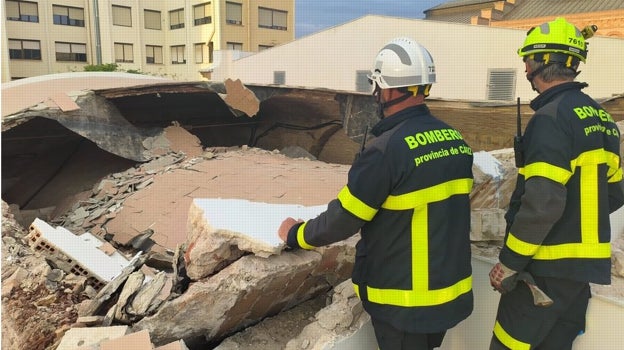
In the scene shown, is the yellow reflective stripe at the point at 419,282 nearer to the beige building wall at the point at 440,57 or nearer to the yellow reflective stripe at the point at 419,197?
the yellow reflective stripe at the point at 419,197

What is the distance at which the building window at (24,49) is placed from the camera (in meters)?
25.0

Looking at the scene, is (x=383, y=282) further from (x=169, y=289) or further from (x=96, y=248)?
(x=96, y=248)

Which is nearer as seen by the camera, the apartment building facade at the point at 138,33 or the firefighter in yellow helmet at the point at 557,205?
the firefighter in yellow helmet at the point at 557,205

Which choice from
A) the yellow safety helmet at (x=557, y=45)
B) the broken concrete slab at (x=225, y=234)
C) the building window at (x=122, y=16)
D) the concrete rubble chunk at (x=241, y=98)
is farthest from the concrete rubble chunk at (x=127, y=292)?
the building window at (x=122, y=16)

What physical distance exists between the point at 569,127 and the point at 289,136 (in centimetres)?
707

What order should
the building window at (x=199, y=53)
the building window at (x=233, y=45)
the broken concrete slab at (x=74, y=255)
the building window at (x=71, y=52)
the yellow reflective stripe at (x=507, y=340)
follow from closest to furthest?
the yellow reflective stripe at (x=507, y=340), the broken concrete slab at (x=74, y=255), the building window at (x=71, y=52), the building window at (x=233, y=45), the building window at (x=199, y=53)

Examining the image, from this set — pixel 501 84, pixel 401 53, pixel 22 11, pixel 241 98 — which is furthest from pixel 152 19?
pixel 401 53

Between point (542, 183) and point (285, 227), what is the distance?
112cm

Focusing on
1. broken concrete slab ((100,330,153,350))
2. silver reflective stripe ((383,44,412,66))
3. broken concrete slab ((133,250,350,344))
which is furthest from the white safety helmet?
broken concrete slab ((100,330,153,350))

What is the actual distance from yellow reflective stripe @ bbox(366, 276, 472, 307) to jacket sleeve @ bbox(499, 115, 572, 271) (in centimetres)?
35

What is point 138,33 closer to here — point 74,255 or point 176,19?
point 176,19

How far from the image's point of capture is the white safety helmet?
196 centimetres

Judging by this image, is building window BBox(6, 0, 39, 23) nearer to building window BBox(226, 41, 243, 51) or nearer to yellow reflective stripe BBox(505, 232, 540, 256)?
building window BBox(226, 41, 243, 51)

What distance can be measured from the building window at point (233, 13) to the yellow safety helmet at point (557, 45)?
27.5 metres
